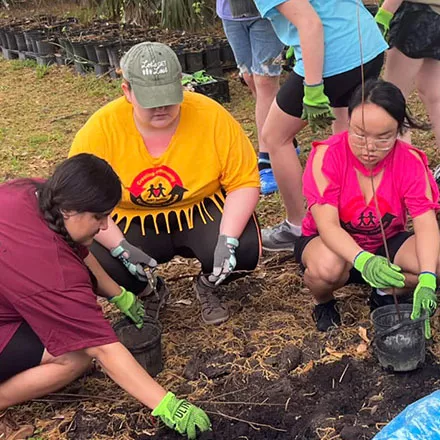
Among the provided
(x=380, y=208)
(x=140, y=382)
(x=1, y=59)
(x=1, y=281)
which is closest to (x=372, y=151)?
(x=380, y=208)

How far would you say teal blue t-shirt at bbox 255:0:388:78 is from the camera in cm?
271

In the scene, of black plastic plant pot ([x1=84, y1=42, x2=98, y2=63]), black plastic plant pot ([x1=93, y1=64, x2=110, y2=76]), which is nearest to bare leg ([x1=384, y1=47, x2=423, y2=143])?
black plastic plant pot ([x1=93, y1=64, x2=110, y2=76])

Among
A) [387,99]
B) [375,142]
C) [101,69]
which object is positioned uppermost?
[387,99]

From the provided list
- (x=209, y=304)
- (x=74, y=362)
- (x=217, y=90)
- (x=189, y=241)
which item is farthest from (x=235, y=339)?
(x=217, y=90)

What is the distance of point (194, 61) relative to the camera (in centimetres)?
654

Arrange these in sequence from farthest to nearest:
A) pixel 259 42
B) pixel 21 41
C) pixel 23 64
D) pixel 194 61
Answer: pixel 21 41 → pixel 23 64 → pixel 194 61 → pixel 259 42

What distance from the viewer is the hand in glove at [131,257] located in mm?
2713

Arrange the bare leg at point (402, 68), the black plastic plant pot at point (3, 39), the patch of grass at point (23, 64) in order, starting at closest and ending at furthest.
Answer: the bare leg at point (402, 68)
the patch of grass at point (23, 64)
the black plastic plant pot at point (3, 39)

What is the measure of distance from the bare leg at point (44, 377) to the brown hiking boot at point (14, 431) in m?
0.09

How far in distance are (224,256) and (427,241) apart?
2.53ft

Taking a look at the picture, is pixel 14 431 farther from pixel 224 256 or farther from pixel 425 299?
pixel 425 299

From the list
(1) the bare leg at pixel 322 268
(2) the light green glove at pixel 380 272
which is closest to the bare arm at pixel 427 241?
(2) the light green glove at pixel 380 272

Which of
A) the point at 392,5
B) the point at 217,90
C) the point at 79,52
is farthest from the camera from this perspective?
the point at 79,52

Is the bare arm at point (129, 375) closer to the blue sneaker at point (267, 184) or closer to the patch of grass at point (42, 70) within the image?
the blue sneaker at point (267, 184)
